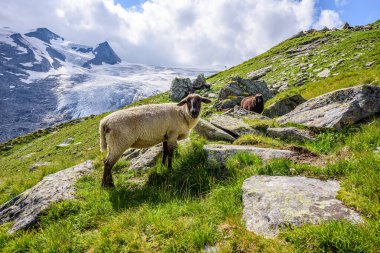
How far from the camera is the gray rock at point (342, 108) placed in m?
10.6

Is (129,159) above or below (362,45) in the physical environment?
below

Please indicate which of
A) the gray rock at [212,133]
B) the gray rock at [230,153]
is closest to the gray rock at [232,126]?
the gray rock at [212,133]

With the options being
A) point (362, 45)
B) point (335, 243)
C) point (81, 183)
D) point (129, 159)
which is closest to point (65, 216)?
point (81, 183)

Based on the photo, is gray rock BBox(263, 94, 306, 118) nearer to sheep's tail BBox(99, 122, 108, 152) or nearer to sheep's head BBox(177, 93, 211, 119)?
sheep's head BBox(177, 93, 211, 119)

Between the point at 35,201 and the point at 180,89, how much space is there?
3169 cm

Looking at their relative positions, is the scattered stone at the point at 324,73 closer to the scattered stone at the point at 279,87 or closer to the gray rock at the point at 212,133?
the scattered stone at the point at 279,87

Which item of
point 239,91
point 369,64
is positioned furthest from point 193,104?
point 369,64

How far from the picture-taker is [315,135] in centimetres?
1077

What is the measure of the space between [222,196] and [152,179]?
10.4ft

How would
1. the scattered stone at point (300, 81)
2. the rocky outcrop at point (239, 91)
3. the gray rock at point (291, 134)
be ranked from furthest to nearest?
the scattered stone at point (300, 81), the rocky outcrop at point (239, 91), the gray rock at point (291, 134)

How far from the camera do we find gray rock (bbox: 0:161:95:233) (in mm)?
7402

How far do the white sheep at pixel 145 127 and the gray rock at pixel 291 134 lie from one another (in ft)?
11.7

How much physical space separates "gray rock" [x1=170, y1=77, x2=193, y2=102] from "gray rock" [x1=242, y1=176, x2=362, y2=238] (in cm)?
3231

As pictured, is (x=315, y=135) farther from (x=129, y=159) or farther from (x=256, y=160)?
(x=129, y=159)
